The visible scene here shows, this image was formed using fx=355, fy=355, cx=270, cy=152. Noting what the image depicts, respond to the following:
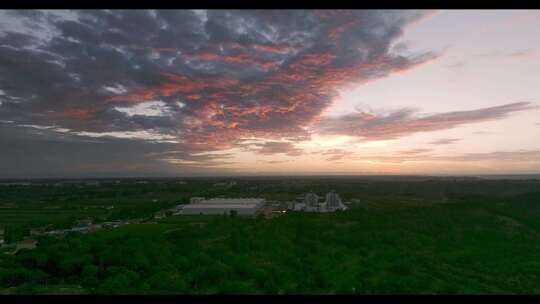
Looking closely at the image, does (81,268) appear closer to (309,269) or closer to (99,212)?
(309,269)

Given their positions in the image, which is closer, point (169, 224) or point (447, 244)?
point (447, 244)

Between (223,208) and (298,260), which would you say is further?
(223,208)

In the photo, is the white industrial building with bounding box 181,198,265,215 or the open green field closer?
the open green field

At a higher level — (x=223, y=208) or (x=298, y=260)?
(x=223, y=208)

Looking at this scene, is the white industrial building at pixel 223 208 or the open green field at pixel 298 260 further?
the white industrial building at pixel 223 208
